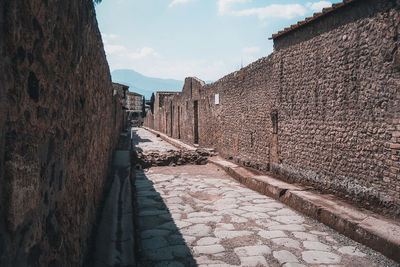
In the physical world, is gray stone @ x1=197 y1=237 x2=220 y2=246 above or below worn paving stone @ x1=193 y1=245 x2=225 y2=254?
below

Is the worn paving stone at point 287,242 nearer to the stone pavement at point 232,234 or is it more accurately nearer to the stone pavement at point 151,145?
the stone pavement at point 232,234

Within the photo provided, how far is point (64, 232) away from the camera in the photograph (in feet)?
5.29

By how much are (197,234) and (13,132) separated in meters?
2.86

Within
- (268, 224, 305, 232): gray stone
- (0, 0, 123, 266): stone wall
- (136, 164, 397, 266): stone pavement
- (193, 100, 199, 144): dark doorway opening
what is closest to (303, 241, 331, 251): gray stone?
(136, 164, 397, 266): stone pavement

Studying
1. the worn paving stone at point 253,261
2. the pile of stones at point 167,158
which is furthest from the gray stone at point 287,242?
the pile of stones at point 167,158

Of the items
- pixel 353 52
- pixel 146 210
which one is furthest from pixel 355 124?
pixel 146 210

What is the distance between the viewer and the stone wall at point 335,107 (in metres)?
3.86

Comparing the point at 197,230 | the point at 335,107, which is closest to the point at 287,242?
the point at 197,230

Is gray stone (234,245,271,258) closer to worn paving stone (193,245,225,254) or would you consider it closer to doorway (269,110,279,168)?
worn paving stone (193,245,225,254)

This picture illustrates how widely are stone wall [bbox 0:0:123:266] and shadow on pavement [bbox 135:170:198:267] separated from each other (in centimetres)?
108

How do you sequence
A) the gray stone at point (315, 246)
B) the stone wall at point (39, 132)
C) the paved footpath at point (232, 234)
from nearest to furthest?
the stone wall at point (39, 132) < the paved footpath at point (232, 234) < the gray stone at point (315, 246)

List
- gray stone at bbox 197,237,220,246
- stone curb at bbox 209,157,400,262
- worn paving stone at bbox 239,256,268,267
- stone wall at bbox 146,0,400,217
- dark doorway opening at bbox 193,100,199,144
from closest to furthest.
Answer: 1. worn paving stone at bbox 239,256,268,267
2. stone curb at bbox 209,157,400,262
3. gray stone at bbox 197,237,220,246
4. stone wall at bbox 146,0,400,217
5. dark doorway opening at bbox 193,100,199,144

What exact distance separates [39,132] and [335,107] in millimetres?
4628

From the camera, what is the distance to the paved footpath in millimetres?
2861
